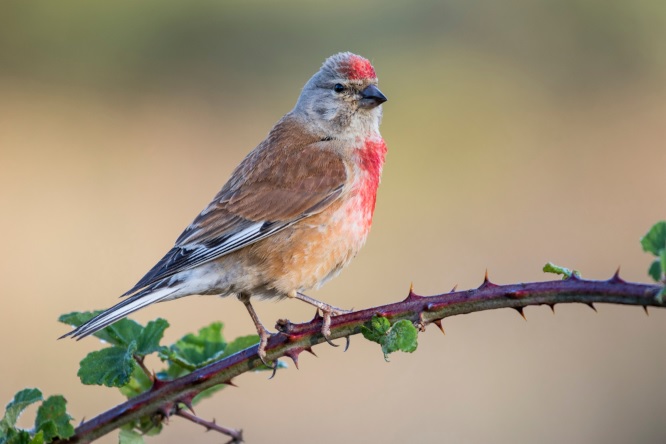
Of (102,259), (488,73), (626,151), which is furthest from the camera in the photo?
(488,73)

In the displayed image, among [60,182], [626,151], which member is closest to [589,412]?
[626,151]

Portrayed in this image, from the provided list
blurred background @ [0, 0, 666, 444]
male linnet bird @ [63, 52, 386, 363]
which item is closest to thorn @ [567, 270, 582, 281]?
male linnet bird @ [63, 52, 386, 363]

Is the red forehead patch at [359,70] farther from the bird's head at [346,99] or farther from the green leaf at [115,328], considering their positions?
the green leaf at [115,328]

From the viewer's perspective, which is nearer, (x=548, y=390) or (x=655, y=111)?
(x=548, y=390)

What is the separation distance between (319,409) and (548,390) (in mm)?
1740

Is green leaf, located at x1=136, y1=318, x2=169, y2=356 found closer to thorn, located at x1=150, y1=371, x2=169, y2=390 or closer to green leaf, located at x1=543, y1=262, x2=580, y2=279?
thorn, located at x1=150, y1=371, x2=169, y2=390

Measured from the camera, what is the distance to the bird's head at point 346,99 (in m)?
4.65

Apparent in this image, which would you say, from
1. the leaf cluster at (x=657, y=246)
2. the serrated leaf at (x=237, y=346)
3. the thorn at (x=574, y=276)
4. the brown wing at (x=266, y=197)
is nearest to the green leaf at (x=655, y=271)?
the leaf cluster at (x=657, y=246)

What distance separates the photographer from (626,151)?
9922 mm

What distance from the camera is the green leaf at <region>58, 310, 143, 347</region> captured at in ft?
8.95

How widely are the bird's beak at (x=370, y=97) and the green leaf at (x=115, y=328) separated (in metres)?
2.19

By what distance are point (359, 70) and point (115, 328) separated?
7.62 ft

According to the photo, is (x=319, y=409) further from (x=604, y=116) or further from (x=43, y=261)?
(x=604, y=116)

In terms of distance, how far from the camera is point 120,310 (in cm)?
311
